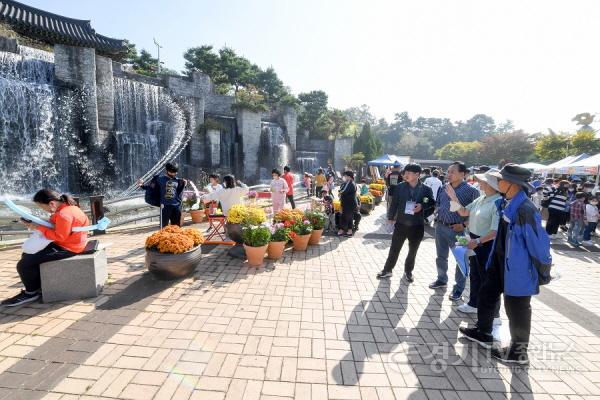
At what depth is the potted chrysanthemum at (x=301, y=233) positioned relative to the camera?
21.2 ft

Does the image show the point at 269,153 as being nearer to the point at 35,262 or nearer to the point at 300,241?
the point at 300,241

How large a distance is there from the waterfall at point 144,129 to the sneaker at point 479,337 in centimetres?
1757

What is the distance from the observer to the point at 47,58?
16.8 metres

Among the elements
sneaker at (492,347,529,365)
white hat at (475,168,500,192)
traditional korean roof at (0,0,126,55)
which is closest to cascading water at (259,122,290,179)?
traditional korean roof at (0,0,126,55)

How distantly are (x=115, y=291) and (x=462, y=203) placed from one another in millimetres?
5179

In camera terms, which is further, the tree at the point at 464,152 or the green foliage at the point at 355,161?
the tree at the point at 464,152

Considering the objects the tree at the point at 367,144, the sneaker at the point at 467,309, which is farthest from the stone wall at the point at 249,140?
the sneaker at the point at 467,309

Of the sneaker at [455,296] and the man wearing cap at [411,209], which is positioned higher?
the man wearing cap at [411,209]

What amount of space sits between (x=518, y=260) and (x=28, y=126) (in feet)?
64.7

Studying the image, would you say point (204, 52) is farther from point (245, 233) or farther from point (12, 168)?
point (245, 233)

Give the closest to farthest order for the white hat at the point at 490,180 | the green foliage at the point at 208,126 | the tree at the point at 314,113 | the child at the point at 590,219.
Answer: the white hat at the point at 490,180, the child at the point at 590,219, the green foliage at the point at 208,126, the tree at the point at 314,113

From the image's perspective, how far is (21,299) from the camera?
384cm

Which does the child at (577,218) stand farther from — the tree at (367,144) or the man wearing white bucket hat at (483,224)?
the tree at (367,144)

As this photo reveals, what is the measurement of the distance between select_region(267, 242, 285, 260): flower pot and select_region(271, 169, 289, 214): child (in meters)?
2.99
